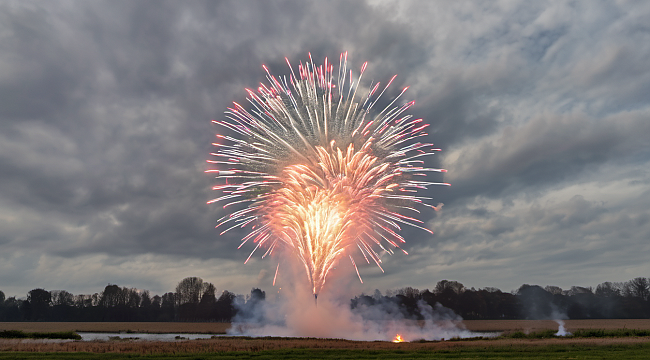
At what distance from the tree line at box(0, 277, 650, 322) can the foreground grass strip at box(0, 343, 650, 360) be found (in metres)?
74.0

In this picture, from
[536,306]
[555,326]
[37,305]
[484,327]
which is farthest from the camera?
[37,305]

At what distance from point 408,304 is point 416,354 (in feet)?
329

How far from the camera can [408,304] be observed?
130 meters

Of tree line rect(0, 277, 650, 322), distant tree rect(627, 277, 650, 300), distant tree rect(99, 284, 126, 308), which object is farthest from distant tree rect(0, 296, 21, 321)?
distant tree rect(627, 277, 650, 300)

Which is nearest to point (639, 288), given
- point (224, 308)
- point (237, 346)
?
point (224, 308)

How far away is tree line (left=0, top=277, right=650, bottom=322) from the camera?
471ft

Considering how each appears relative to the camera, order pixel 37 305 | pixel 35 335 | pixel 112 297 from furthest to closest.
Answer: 1. pixel 112 297
2. pixel 37 305
3. pixel 35 335

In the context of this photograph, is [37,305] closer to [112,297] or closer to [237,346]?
[112,297]

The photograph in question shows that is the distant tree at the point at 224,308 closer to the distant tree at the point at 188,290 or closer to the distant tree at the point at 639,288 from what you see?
the distant tree at the point at 188,290

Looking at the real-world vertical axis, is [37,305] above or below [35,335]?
Result: below

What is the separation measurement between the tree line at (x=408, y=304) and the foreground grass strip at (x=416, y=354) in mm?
73984

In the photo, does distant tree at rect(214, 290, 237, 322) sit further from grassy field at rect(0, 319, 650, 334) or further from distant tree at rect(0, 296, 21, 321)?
distant tree at rect(0, 296, 21, 321)

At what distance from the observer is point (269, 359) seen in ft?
105

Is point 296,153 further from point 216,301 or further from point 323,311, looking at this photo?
point 216,301
